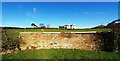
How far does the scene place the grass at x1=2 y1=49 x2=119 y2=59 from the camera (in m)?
9.21

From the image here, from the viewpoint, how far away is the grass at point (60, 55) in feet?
→ 30.2

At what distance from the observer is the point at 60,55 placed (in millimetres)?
9508

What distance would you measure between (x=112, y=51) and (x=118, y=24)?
120 cm

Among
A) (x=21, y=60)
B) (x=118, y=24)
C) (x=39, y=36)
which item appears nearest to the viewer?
(x=21, y=60)

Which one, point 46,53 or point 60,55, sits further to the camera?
point 46,53

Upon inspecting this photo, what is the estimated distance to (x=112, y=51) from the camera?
10594mm

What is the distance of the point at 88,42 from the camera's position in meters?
11.0

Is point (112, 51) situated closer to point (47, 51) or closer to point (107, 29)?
point (107, 29)

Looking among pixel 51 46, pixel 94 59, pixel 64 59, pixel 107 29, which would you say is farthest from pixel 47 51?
pixel 107 29

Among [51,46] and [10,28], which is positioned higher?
[10,28]

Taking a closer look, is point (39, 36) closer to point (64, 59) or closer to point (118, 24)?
point (64, 59)

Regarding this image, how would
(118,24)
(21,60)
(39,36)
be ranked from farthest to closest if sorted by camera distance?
(39,36), (118,24), (21,60)

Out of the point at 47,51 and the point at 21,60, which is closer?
the point at 21,60

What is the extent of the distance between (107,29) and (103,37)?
1.30ft
